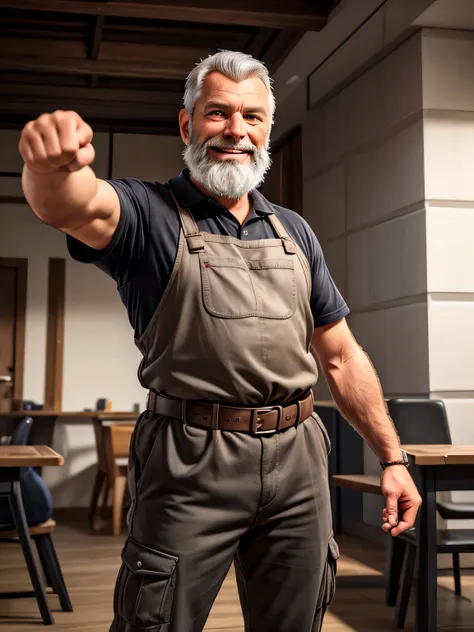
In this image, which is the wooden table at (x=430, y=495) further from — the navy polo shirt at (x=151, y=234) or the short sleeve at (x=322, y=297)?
the navy polo shirt at (x=151, y=234)

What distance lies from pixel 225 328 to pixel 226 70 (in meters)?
0.50

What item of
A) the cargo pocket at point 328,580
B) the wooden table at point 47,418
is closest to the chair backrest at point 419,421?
the cargo pocket at point 328,580

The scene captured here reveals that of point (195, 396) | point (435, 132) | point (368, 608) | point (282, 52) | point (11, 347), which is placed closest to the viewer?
point (195, 396)

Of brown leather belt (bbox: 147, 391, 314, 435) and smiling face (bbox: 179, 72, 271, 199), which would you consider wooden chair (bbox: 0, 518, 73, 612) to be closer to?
brown leather belt (bbox: 147, 391, 314, 435)

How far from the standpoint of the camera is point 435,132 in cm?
461

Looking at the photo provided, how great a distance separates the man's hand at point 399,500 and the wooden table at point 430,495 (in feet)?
4.42

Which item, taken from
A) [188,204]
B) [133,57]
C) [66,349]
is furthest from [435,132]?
[66,349]

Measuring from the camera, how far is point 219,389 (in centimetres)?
146

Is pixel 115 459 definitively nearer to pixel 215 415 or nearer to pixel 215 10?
pixel 215 10

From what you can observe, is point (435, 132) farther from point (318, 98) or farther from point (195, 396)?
point (195, 396)

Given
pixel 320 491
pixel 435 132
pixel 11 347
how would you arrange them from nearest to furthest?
pixel 320 491 → pixel 435 132 → pixel 11 347

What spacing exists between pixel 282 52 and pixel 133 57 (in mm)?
1100

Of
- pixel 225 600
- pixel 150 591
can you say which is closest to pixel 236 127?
pixel 150 591

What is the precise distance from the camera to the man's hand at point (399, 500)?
5.18 ft
